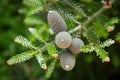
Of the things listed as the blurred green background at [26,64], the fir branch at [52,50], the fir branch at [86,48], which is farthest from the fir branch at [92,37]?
the blurred green background at [26,64]

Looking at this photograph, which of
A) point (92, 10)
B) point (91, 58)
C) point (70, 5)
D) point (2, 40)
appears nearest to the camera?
point (70, 5)

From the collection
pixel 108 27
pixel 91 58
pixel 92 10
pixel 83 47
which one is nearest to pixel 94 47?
pixel 83 47

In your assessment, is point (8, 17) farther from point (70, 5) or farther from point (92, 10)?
point (70, 5)

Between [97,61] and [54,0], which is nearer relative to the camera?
[54,0]

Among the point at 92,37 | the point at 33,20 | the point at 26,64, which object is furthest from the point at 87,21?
the point at 26,64

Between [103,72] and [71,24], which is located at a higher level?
[71,24]

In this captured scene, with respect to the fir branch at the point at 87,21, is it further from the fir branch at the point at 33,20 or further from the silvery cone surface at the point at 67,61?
the fir branch at the point at 33,20
